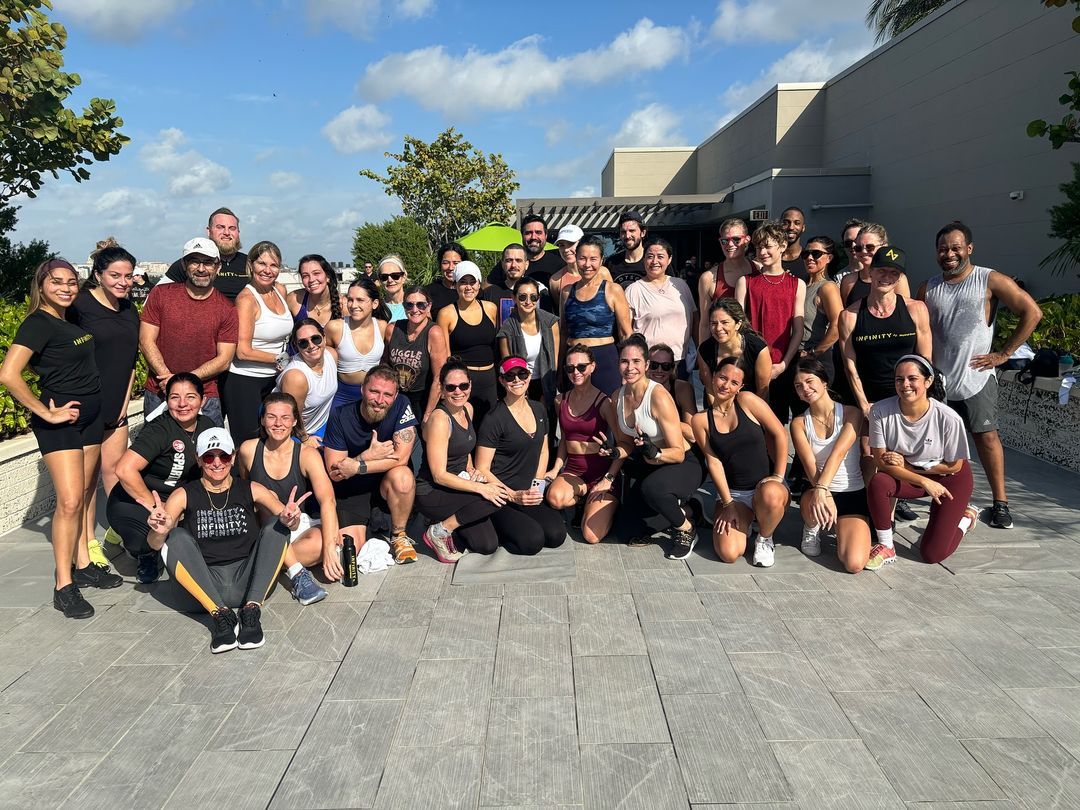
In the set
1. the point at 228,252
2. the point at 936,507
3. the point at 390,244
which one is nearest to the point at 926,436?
the point at 936,507

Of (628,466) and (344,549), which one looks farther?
(628,466)

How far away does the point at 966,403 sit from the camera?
478 cm

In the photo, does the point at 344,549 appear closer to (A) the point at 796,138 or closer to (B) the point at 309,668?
(B) the point at 309,668

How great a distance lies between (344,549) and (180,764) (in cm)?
161

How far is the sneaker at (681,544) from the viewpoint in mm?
4410

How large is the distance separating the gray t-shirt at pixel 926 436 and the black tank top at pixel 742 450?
633 mm

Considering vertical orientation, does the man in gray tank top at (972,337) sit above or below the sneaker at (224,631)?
above

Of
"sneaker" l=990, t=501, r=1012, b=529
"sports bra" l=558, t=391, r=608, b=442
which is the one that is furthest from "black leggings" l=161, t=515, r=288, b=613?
"sneaker" l=990, t=501, r=1012, b=529

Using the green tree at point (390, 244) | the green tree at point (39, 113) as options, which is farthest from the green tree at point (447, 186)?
the green tree at point (39, 113)

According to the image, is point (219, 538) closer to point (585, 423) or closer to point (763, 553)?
point (585, 423)

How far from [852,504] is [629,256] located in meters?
2.66

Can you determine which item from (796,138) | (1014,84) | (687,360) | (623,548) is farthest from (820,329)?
(796,138)

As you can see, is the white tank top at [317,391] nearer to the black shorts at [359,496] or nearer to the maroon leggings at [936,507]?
the black shorts at [359,496]

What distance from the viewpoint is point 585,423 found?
4.80 metres
